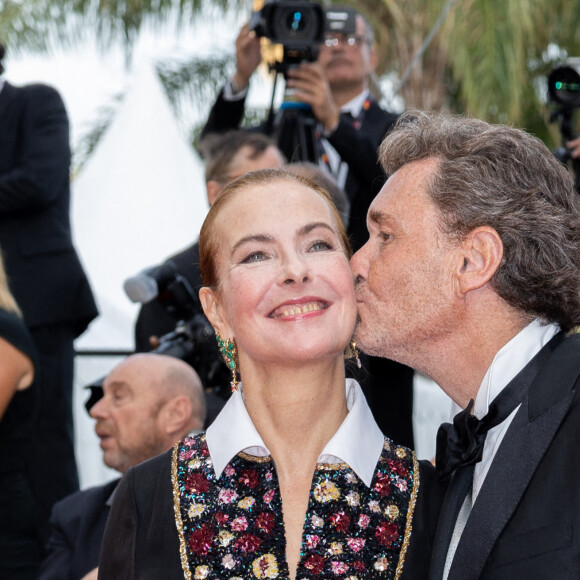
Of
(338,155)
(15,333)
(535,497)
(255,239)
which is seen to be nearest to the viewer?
(535,497)

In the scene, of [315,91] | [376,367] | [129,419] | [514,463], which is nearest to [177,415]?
[129,419]

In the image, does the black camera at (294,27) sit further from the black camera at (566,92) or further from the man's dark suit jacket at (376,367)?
the black camera at (566,92)

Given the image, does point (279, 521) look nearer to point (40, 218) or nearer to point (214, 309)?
point (214, 309)

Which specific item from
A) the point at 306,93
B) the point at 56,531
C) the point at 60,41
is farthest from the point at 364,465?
the point at 60,41

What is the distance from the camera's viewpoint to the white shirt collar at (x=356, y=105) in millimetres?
4676

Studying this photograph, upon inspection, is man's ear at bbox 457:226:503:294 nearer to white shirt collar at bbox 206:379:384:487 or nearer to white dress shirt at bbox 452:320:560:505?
white dress shirt at bbox 452:320:560:505

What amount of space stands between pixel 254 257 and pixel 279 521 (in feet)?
2.02

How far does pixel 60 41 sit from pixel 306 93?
867cm

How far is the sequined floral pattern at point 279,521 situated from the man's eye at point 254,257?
0.45 metres

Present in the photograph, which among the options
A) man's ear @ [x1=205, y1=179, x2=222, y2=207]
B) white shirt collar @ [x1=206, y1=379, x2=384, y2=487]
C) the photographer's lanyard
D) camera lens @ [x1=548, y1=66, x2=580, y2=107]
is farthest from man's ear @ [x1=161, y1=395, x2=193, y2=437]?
camera lens @ [x1=548, y1=66, x2=580, y2=107]

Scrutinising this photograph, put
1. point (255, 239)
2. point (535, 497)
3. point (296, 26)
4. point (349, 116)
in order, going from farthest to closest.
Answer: point (349, 116), point (296, 26), point (255, 239), point (535, 497)

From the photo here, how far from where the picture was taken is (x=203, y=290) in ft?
8.72

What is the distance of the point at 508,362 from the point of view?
234cm

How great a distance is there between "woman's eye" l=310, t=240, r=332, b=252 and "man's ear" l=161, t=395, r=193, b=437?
1.84m
